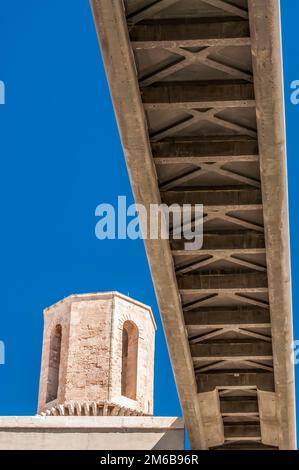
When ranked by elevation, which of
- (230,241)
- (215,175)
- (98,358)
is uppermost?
(98,358)

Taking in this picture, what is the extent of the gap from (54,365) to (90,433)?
26404mm

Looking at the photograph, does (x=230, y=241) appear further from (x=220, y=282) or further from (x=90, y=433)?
(x=90, y=433)

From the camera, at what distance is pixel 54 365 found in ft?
165

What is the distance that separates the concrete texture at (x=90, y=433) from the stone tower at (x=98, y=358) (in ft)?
74.5

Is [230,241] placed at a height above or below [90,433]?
above

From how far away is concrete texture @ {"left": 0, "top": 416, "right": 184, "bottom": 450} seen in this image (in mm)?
23969

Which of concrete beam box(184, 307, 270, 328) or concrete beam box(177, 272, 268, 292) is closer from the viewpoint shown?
concrete beam box(177, 272, 268, 292)

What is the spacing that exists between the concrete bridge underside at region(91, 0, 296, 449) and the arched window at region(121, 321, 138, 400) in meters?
24.8

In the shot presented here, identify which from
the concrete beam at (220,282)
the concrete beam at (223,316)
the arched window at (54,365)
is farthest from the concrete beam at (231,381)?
the arched window at (54,365)

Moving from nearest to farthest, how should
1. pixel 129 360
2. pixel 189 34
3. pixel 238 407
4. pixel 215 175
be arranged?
pixel 189 34 < pixel 215 175 < pixel 238 407 < pixel 129 360

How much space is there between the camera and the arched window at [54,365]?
164 ft

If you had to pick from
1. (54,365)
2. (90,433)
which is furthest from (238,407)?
(54,365)

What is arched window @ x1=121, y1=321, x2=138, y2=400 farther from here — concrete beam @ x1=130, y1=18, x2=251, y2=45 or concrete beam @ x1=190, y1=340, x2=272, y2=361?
concrete beam @ x1=130, y1=18, x2=251, y2=45

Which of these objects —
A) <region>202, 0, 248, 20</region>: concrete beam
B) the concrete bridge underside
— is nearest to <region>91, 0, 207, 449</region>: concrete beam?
the concrete bridge underside
